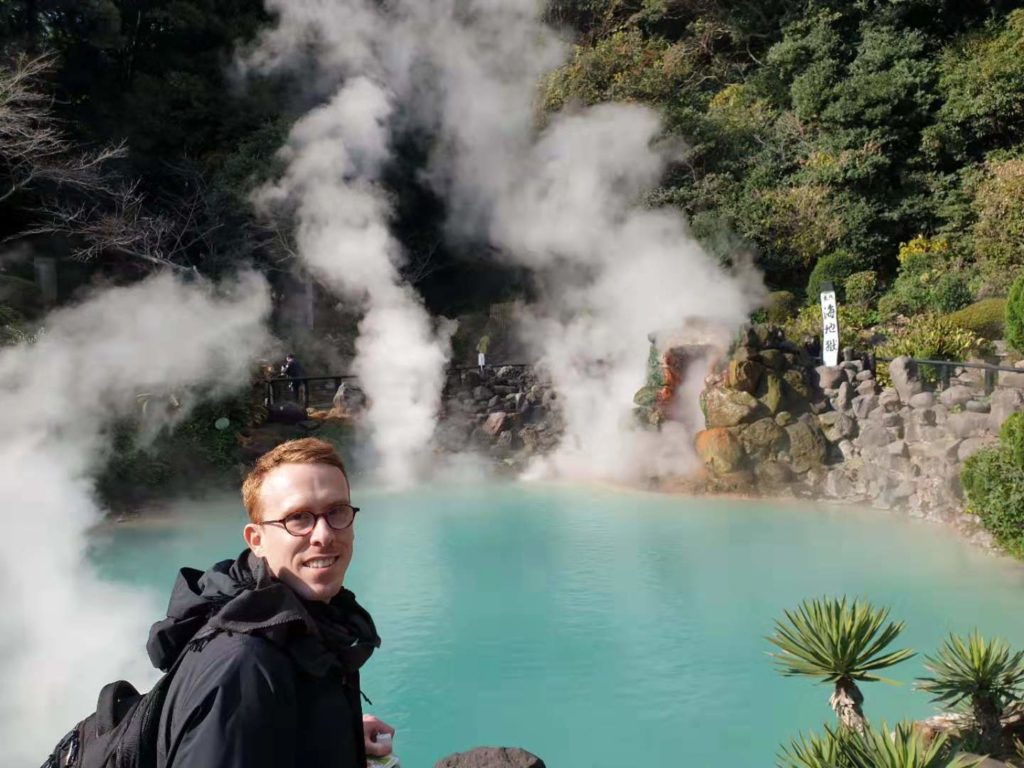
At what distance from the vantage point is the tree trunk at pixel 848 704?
3.24 metres

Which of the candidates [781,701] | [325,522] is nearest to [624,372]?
[781,701]

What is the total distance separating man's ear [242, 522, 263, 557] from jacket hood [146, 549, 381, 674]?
0.01 m

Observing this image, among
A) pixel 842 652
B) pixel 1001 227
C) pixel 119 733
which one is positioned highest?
pixel 1001 227

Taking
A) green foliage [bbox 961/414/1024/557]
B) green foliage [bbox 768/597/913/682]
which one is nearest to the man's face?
green foliage [bbox 768/597/913/682]

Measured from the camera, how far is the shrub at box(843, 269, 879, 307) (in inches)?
575

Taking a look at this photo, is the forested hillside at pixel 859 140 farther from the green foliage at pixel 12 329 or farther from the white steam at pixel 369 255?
the green foliage at pixel 12 329

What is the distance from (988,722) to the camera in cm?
345

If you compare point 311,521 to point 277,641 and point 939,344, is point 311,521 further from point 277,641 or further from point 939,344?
point 939,344

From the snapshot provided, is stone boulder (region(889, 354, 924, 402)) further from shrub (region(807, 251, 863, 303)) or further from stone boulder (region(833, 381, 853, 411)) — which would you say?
shrub (region(807, 251, 863, 303))

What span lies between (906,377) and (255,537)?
9.49 meters

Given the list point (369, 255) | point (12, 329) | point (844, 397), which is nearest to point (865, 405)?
point (844, 397)

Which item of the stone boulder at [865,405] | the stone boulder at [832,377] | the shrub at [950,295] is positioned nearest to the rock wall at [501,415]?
the stone boulder at [832,377]

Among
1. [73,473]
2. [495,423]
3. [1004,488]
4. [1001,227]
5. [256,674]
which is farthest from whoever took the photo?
[1001,227]

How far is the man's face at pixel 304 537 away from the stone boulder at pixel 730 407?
924 centimetres
